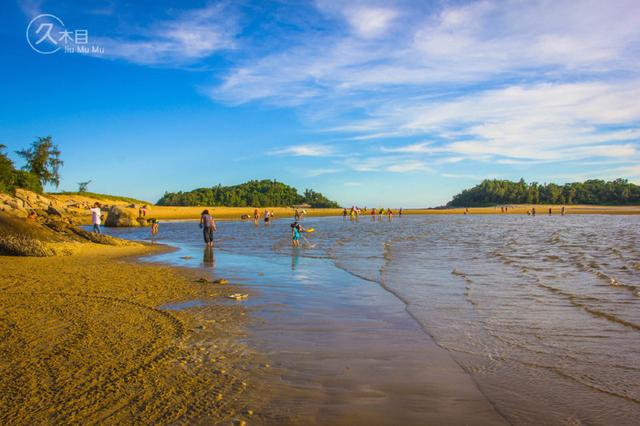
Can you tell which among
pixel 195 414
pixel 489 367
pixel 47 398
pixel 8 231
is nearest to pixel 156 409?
pixel 195 414

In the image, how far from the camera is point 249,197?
522 ft

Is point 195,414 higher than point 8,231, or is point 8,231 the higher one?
point 8,231

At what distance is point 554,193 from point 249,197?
11074 centimetres

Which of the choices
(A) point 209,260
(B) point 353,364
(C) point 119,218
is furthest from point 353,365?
(C) point 119,218

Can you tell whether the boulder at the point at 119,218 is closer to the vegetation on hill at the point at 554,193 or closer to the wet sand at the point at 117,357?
the wet sand at the point at 117,357

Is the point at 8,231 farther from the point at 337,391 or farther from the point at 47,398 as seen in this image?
the point at 337,391

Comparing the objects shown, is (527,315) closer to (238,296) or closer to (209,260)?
(238,296)

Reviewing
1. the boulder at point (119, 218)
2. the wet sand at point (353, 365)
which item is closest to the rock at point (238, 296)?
the wet sand at point (353, 365)

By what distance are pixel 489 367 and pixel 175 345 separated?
4.12 m

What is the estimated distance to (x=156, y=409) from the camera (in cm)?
385

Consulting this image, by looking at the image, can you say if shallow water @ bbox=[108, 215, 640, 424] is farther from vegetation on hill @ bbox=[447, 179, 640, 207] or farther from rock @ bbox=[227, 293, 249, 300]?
vegetation on hill @ bbox=[447, 179, 640, 207]

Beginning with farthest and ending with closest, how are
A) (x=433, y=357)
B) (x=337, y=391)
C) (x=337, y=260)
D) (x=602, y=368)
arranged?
(x=337, y=260) → (x=433, y=357) → (x=602, y=368) → (x=337, y=391)

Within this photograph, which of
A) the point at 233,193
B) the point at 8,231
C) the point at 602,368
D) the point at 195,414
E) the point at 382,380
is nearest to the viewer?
the point at 195,414

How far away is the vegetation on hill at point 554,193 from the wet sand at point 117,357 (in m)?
165
